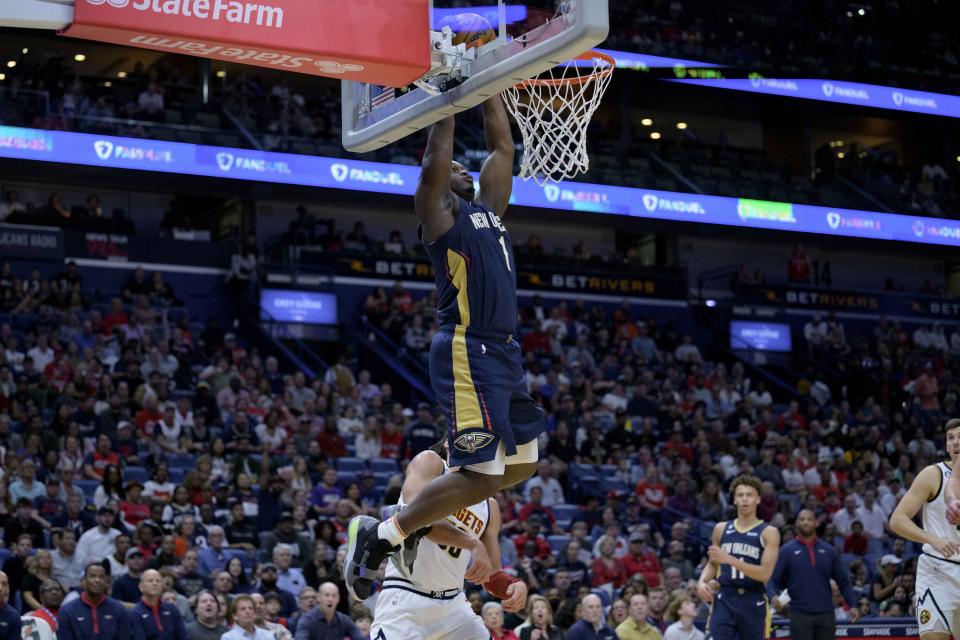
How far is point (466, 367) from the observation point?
A: 21.8ft

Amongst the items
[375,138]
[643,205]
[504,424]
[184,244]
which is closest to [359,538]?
[504,424]

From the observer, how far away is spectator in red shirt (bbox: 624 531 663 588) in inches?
647

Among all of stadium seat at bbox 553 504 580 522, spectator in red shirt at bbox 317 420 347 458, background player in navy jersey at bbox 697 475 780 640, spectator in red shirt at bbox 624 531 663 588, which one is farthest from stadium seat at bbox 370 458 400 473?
background player in navy jersey at bbox 697 475 780 640

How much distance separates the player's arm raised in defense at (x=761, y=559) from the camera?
10.7m

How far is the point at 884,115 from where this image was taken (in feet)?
113

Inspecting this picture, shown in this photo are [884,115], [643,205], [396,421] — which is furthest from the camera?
[884,115]

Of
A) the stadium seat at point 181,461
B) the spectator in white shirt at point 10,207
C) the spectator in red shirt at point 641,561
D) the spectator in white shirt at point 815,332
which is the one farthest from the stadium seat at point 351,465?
the spectator in white shirt at point 815,332

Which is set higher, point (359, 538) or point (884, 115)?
point (884, 115)

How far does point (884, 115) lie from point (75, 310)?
73.4 ft

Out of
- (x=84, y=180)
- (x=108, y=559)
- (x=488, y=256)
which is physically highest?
(x=84, y=180)

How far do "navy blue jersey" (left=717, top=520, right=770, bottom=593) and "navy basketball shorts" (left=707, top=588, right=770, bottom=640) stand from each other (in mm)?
62

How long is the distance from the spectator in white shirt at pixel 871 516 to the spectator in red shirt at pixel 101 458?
11.0 m

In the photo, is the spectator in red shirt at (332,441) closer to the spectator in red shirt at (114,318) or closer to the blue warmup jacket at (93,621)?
the spectator in red shirt at (114,318)

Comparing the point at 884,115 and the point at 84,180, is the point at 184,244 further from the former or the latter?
the point at 884,115
